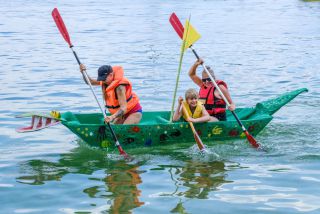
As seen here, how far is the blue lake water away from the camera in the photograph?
8938mm

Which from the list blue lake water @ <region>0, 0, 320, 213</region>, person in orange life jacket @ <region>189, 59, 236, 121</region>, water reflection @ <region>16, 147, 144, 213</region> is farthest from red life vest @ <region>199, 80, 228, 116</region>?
water reflection @ <region>16, 147, 144, 213</region>

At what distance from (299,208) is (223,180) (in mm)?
1489

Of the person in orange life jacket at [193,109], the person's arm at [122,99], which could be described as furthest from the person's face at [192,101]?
the person's arm at [122,99]

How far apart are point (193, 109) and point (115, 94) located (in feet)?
4.43

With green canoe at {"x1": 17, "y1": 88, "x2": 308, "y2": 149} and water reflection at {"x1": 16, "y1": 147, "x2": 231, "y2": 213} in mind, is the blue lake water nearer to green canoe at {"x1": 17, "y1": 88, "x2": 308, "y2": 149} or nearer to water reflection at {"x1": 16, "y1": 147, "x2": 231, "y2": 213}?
water reflection at {"x1": 16, "y1": 147, "x2": 231, "y2": 213}

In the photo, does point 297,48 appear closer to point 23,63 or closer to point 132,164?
point 23,63

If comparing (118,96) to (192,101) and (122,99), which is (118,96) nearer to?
(122,99)

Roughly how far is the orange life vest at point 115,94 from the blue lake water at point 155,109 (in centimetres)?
78

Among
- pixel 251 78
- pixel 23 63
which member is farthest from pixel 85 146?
pixel 23 63

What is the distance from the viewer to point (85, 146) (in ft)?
38.2

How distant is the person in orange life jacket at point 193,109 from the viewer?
1118 cm

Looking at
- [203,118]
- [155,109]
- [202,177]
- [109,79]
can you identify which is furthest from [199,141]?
[155,109]

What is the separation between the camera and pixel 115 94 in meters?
11.1

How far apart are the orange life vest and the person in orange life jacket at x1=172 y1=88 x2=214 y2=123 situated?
0.75 m
